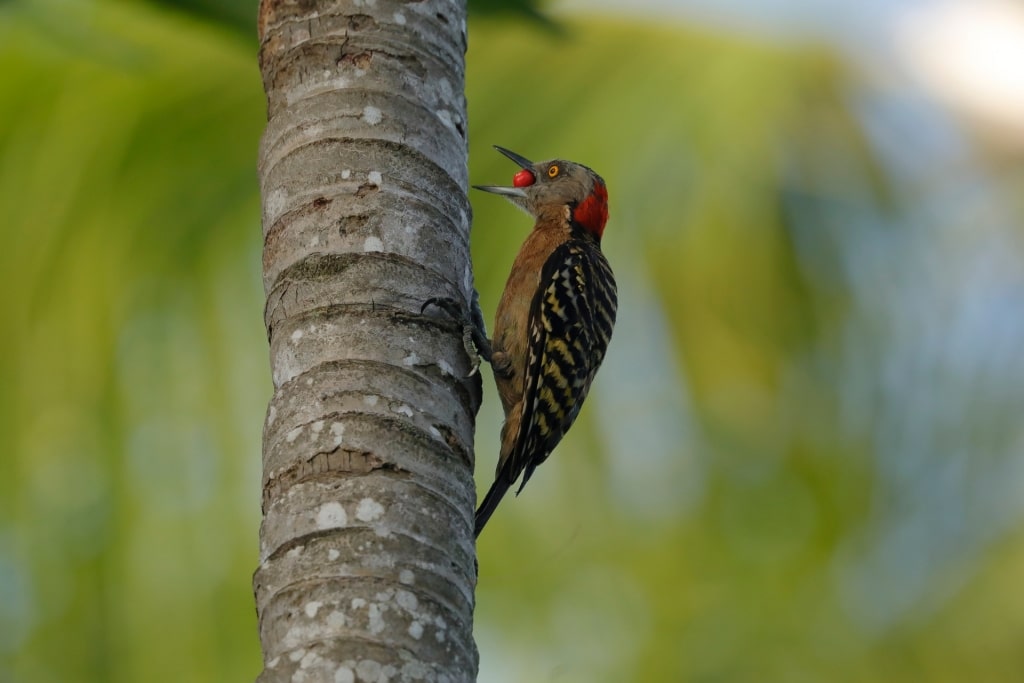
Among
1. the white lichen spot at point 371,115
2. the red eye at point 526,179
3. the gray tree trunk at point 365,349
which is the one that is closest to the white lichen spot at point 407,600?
the gray tree trunk at point 365,349

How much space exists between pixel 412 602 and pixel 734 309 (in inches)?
142

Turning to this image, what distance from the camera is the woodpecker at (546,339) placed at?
5.24 m

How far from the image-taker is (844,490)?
6137 mm

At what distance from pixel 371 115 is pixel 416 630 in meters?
1.46

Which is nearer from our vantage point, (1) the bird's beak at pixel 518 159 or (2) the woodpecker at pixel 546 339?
(2) the woodpecker at pixel 546 339

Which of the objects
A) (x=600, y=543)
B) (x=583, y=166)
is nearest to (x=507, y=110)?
(x=583, y=166)

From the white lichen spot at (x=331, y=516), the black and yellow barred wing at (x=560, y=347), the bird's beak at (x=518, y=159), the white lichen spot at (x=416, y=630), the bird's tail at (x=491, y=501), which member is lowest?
the white lichen spot at (x=416, y=630)

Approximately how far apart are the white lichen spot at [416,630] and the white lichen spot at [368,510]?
0.85 ft

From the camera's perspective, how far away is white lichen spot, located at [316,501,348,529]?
3012mm

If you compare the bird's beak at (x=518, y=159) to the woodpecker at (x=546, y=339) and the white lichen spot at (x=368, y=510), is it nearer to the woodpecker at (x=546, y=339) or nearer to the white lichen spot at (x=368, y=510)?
the woodpecker at (x=546, y=339)

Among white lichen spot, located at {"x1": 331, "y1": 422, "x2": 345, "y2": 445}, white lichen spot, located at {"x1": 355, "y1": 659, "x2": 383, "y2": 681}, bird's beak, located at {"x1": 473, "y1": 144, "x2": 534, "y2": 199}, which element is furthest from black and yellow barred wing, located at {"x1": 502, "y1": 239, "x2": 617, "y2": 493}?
white lichen spot, located at {"x1": 355, "y1": 659, "x2": 383, "y2": 681}

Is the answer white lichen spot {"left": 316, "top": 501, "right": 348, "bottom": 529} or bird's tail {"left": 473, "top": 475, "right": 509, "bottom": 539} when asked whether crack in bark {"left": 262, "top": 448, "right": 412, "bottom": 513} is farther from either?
bird's tail {"left": 473, "top": 475, "right": 509, "bottom": 539}

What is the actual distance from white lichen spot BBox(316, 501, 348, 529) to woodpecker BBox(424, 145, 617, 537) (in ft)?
5.91

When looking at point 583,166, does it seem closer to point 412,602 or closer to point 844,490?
point 844,490
